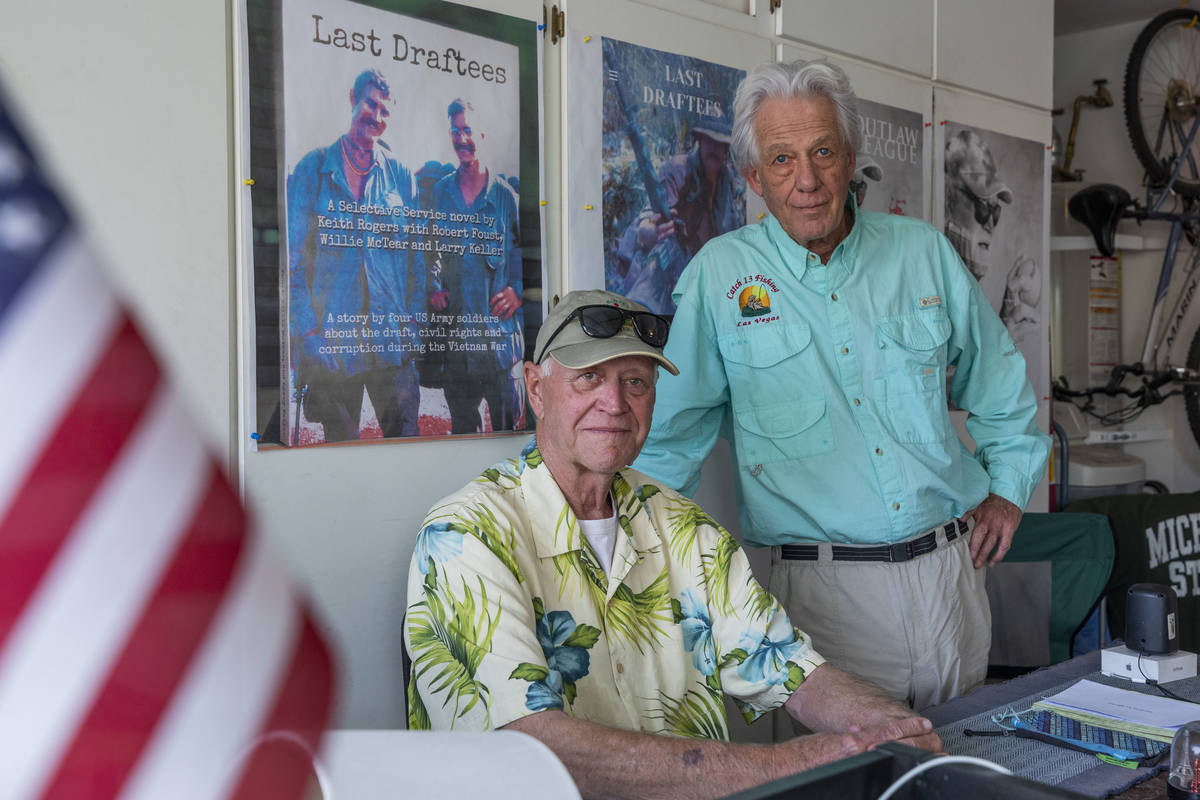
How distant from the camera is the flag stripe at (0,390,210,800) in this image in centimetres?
39

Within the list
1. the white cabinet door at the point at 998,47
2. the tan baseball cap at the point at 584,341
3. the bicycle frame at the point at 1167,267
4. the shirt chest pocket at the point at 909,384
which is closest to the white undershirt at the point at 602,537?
the tan baseball cap at the point at 584,341

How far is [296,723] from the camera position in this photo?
0.46m

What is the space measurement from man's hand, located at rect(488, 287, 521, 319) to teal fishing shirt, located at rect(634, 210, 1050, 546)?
1.14ft

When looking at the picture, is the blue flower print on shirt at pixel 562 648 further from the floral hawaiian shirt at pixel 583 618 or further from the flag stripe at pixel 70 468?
the flag stripe at pixel 70 468

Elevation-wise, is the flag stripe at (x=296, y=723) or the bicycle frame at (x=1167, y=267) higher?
the bicycle frame at (x=1167, y=267)

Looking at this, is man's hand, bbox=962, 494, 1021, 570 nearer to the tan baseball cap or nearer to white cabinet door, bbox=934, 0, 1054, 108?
the tan baseball cap

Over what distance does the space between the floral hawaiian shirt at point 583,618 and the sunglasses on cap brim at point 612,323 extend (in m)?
0.22

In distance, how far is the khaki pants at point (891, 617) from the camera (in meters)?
2.12

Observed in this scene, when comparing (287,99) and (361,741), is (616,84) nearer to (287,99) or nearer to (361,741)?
(287,99)

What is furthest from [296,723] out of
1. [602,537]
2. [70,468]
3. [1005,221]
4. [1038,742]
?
[1005,221]

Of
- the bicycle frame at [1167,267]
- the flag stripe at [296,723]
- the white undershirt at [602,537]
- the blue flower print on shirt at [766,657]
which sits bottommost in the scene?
the blue flower print on shirt at [766,657]

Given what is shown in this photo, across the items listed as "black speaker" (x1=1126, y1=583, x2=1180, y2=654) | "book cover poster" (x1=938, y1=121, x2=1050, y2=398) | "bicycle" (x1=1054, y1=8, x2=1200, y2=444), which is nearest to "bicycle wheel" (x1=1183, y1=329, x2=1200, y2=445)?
"bicycle" (x1=1054, y1=8, x2=1200, y2=444)

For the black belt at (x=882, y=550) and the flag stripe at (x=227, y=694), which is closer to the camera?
the flag stripe at (x=227, y=694)

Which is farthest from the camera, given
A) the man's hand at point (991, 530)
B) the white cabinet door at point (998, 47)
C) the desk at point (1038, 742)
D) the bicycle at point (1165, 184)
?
the bicycle at point (1165, 184)
